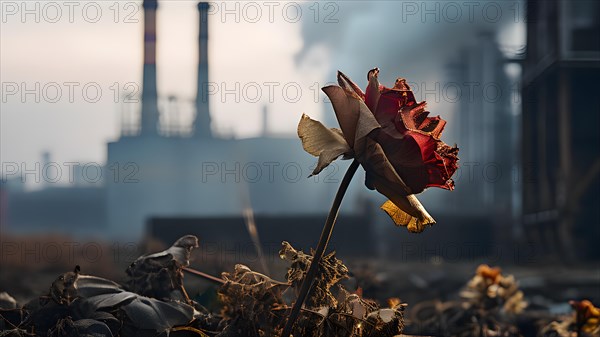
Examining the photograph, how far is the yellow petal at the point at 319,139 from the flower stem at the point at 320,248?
0.07ft

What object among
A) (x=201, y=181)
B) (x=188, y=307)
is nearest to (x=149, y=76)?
(x=201, y=181)

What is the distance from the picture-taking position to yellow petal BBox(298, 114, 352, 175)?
2.91ft

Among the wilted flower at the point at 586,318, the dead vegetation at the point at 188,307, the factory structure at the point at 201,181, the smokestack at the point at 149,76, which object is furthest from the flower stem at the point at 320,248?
the smokestack at the point at 149,76

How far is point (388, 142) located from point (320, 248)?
0.11 metres

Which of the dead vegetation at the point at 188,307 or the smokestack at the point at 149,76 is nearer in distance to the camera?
the dead vegetation at the point at 188,307

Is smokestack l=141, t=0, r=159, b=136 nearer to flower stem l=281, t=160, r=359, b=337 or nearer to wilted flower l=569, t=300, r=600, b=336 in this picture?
wilted flower l=569, t=300, r=600, b=336

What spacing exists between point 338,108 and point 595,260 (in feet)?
50.3

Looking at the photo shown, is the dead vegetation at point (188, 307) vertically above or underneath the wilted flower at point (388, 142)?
underneath

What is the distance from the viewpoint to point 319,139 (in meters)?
0.90

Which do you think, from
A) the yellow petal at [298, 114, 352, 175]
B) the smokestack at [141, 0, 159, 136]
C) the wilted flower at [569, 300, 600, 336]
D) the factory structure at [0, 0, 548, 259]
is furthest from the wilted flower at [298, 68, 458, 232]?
the smokestack at [141, 0, 159, 136]

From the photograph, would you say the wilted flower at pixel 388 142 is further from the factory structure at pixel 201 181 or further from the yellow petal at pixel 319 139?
the factory structure at pixel 201 181

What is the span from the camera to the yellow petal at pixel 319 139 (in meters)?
0.89

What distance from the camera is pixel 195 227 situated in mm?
14422

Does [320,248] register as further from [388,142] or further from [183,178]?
[183,178]
